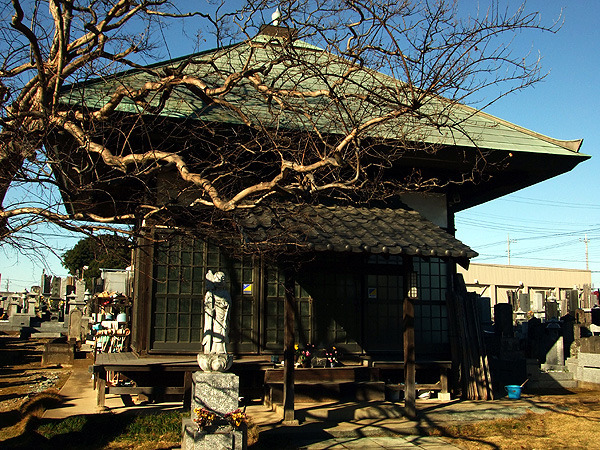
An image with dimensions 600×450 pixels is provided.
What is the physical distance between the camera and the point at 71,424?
8484 mm

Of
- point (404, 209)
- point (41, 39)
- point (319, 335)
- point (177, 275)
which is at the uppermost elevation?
point (41, 39)

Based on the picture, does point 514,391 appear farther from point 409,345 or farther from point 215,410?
point 215,410

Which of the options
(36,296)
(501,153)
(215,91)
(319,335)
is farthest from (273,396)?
(36,296)

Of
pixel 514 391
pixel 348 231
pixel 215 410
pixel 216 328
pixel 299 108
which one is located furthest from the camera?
pixel 514 391

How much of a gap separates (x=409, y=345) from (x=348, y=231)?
2.13 meters

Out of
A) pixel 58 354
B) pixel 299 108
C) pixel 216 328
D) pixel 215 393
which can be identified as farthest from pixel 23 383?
pixel 299 108

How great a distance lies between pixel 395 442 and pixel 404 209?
497 centimetres

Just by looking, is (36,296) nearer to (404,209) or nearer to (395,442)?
(404,209)

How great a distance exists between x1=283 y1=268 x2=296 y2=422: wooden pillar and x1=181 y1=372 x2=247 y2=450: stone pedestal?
68.7 inches

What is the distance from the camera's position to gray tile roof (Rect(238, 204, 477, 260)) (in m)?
8.68

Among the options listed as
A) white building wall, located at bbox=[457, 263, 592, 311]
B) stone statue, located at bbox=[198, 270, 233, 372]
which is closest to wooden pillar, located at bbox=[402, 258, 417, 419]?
stone statue, located at bbox=[198, 270, 233, 372]

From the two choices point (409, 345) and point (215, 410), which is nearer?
point (215, 410)

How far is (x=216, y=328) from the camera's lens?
790cm

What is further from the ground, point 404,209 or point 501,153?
point 501,153
